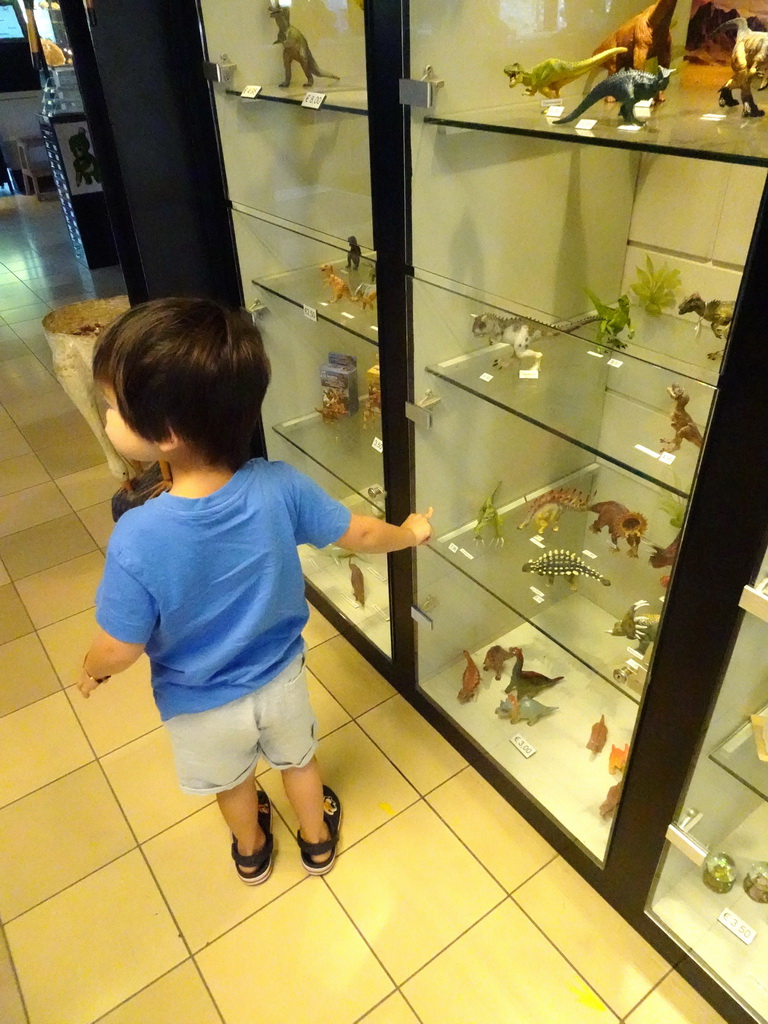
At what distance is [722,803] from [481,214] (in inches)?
45.8

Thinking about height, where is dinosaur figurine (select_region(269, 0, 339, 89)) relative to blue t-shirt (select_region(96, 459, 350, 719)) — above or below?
above

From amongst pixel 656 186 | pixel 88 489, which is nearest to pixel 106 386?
pixel 656 186

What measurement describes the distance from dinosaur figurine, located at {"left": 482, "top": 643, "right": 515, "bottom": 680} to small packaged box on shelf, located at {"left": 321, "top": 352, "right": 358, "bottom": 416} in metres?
0.75

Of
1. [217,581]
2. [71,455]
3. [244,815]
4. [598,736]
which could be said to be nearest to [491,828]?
[598,736]

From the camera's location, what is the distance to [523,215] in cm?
142

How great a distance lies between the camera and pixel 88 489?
2.86m

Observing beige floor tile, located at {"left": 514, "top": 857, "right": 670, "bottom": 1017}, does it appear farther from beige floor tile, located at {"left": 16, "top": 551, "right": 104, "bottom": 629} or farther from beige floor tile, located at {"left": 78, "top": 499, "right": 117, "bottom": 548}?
beige floor tile, located at {"left": 78, "top": 499, "right": 117, "bottom": 548}

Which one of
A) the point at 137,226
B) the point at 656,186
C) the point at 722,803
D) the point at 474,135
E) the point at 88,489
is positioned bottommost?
the point at 88,489

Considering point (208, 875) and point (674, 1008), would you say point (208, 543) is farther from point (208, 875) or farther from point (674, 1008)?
point (674, 1008)

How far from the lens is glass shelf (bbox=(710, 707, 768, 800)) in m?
1.21

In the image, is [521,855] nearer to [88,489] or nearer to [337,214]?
[337,214]

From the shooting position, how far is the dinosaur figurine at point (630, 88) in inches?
39.3

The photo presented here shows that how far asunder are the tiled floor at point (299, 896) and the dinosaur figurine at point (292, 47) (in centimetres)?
144

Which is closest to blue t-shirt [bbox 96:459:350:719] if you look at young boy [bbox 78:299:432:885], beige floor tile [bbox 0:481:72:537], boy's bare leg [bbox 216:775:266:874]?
young boy [bbox 78:299:432:885]
